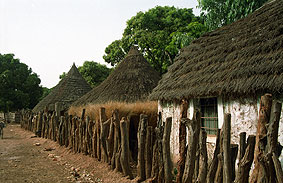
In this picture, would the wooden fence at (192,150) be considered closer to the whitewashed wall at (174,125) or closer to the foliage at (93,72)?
the whitewashed wall at (174,125)

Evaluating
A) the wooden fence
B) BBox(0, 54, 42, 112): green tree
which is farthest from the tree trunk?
BBox(0, 54, 42, 112): green tree

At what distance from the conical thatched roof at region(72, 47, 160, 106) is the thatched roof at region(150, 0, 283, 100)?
3646mm

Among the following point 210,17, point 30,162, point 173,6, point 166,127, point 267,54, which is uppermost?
point 173,6

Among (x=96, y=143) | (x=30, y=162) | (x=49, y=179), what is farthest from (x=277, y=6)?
(x=30, y=162)

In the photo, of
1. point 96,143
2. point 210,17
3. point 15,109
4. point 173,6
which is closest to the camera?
point 96,143

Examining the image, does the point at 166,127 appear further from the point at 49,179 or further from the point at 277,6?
the point at 277,6

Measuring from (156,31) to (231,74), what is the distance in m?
16.6

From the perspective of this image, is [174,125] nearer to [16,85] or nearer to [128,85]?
[128,85]

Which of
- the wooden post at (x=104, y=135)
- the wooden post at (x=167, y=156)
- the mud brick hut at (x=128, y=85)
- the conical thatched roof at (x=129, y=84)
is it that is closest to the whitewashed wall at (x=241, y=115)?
the wooden post at (x=167, y=156)

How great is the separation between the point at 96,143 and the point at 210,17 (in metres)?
Result: 9.48

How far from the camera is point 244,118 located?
17.3 ft

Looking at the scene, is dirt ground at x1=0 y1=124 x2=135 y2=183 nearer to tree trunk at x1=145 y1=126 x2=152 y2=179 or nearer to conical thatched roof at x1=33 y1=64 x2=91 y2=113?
tree trunk at x1=145 y1=126 x2=152 y2=179

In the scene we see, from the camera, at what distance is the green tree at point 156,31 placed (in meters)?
20.7

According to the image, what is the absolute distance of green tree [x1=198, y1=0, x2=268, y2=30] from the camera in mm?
11242
